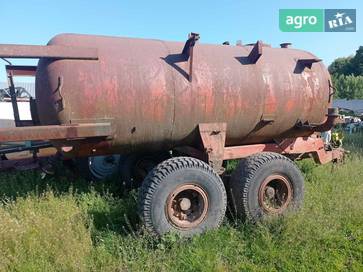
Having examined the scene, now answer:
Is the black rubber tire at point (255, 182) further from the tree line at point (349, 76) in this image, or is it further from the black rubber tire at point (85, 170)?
the tree line at point (349, 76)

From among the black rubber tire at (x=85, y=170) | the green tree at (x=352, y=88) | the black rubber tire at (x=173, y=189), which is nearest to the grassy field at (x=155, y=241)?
the black rubber tire at (x=173, y=189)

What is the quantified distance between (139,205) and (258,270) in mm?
1305

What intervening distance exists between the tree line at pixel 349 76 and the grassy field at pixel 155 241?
44955 millimetres

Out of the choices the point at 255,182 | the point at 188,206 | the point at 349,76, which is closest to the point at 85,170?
the point at 188,206

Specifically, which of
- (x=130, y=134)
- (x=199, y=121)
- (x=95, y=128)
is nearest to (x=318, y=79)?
(x=199, y=121)

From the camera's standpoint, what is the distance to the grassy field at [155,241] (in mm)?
3734

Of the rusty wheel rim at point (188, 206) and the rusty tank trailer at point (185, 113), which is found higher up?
the rusty tank trailer at point (185, 113)

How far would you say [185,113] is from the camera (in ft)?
14.8

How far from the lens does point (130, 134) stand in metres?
4.35

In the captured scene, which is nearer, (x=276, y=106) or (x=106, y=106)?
(x=106, y=106)

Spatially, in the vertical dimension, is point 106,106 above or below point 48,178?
above

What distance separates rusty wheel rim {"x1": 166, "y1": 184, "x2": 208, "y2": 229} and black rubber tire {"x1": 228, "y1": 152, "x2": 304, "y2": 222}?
1.59ft

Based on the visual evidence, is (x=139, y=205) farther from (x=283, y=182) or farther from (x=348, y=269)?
(x=348, y=269)

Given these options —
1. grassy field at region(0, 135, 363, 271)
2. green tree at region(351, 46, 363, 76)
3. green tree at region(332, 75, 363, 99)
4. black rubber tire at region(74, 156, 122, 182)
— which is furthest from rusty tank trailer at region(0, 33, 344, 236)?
green tree at region(351, 46, 363, 76)
